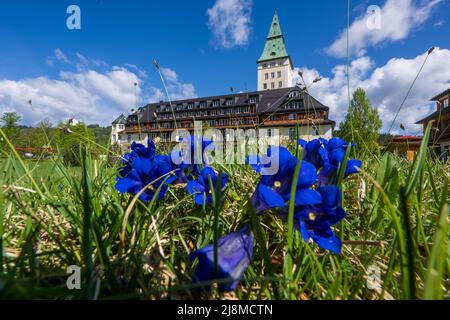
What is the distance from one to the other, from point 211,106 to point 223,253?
39.8m

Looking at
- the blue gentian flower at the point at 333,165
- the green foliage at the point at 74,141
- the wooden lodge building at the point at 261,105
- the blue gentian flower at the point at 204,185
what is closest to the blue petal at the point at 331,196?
the blue gentian flower at the point at 333,165

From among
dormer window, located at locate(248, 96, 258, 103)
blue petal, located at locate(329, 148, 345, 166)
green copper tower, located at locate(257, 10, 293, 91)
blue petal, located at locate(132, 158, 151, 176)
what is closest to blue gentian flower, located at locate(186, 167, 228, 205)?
blue petal, located at locate(132, 158, 151, 176)

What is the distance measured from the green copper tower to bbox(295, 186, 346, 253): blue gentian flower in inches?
1939

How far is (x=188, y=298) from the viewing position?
1.48 feet

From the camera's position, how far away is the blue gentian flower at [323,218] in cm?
52

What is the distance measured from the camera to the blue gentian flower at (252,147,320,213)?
52cm

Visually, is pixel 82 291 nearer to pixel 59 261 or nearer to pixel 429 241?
pixel 59 261

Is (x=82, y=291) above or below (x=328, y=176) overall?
below

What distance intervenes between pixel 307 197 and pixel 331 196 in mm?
55

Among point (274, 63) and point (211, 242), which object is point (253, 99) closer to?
point (274, 63)

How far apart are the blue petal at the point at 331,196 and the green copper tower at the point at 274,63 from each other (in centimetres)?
4924

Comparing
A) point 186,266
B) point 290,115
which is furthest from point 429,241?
point 290,115

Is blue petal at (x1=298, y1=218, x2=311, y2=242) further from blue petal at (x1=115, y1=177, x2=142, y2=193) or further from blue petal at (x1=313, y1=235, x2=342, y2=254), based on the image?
blue petal at (x1=115, y1=177, x2=142, y2=193)

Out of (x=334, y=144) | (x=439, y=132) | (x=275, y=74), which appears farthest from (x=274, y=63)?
(x=334, y=144)
